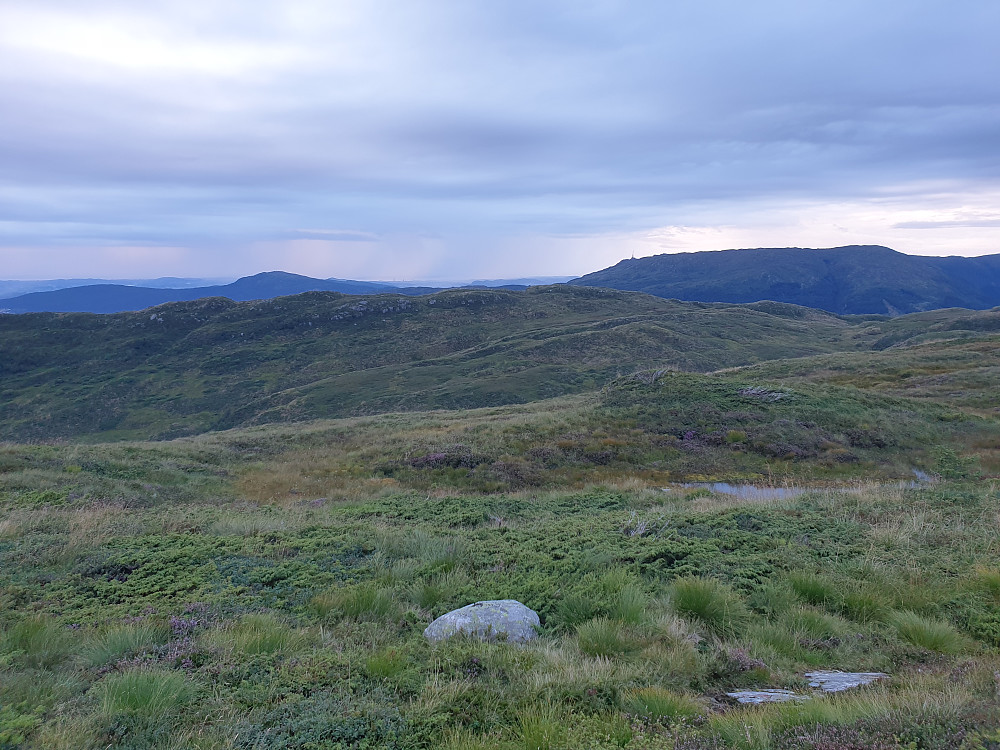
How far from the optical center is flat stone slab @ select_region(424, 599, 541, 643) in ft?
17.5

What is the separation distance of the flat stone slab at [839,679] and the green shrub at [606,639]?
1.48 meters

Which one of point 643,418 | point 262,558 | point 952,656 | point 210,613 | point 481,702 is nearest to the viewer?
point 481,702

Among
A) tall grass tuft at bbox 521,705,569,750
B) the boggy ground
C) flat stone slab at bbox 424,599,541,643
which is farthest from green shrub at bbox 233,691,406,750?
flat stone slab at bbox 424,599,541,643

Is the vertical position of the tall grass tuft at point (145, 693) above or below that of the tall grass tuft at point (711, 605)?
above

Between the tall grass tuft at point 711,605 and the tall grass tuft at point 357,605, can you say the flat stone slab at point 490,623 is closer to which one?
the tall grass tuft at point 357,605

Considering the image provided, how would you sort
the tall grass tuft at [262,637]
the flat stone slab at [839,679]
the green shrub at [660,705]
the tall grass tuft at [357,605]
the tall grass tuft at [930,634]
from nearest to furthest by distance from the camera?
the green shrub at [660,705]
the flat stone slab at [839,679]
the tall grass tuft at [262,637]
the tall grass tuft at [930,634]
the tall grass tuft at [357,605]

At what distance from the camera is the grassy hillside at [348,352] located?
200 ft

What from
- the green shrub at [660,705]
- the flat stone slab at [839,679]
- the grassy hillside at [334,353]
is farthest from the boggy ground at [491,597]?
the grassy hillside at [334,353]

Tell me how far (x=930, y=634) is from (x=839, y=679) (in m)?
1.49

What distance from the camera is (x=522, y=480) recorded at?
1891 cm

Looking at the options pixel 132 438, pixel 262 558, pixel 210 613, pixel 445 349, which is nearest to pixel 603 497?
pixel 262 558

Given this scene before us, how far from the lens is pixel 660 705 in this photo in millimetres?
3902

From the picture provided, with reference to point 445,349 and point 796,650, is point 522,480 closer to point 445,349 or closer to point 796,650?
point 796,650

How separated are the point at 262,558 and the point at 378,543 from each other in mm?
1791
